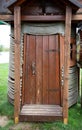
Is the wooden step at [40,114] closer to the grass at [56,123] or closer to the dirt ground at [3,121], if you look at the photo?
the grass at [56,123]

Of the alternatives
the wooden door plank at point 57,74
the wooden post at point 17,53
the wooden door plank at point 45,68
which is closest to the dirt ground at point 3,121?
the wooden post at point 17,53

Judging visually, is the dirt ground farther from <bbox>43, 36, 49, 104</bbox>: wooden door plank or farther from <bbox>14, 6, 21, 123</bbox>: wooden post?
<bbox>43, 36, 49, 104</bbox>: wooden door plank

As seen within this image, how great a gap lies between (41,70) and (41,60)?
280 mm

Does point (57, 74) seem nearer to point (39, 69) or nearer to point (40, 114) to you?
point (39, 69)

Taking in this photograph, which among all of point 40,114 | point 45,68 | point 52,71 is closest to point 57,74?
point 52,71

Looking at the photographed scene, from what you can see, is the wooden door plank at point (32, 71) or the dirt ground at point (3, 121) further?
the wooden door plank at point (32, 71)

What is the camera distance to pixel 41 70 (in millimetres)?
6168

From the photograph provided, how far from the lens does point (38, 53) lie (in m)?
6.12

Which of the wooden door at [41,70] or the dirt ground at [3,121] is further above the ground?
the wooden door at [41,70]

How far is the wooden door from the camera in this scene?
6.07 meters

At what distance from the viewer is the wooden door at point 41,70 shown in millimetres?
6074

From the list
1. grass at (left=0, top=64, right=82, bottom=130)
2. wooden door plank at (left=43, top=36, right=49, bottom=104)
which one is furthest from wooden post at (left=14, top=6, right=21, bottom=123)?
wooden door plank at (left=43, top=36, right=49, bottom=104)

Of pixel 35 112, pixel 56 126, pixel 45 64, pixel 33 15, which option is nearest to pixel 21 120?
pixel 35 112

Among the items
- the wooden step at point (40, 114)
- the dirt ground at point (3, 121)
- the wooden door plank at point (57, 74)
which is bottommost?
the dirt ground at point (3, 121)
